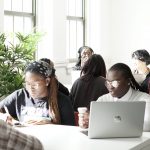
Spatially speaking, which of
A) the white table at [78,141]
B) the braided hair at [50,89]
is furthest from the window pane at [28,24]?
the white table at [78,141]

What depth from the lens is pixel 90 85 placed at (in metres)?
3.54

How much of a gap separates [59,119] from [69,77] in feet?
13.0

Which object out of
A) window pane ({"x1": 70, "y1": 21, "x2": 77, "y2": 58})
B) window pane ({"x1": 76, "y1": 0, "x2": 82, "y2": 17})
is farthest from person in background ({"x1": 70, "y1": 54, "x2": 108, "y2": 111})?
window pane ({"x1": 76, "y1": 0, "x2": 82, "y2": 17})

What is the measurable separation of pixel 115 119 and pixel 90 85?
5.11ft

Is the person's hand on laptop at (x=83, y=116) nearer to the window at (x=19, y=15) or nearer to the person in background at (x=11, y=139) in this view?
the person in background at (x=11, y=139)

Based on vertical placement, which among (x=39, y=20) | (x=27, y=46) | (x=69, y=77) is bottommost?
(x=69, y=77)

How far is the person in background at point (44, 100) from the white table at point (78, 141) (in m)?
0.29

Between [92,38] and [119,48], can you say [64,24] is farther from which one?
[119,48]

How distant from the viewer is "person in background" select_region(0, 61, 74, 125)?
2592mm

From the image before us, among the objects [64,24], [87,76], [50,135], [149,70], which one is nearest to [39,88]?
[50,135]

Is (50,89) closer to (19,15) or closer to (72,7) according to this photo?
(19,15)

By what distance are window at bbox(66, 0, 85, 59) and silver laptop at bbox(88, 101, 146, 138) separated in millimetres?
4917

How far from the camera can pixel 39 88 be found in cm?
261

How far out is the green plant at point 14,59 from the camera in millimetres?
3514
